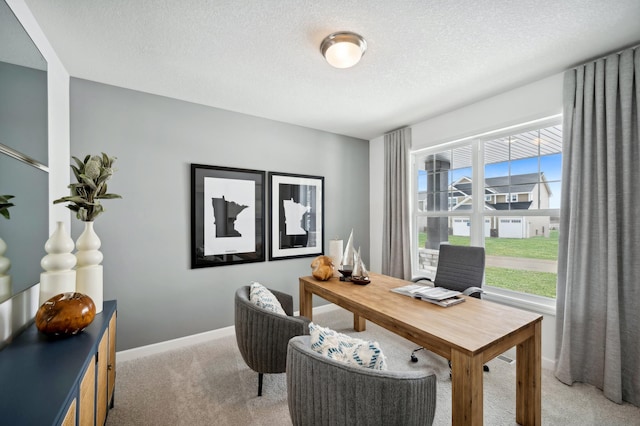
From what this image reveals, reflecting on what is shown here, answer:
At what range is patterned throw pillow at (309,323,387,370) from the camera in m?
1.11

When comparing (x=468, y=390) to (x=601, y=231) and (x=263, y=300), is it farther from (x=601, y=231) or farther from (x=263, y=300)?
(x=601, y=231)

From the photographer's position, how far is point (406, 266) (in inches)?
144

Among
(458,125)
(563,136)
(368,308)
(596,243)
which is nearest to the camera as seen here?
(368,308)

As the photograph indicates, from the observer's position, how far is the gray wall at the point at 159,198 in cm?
250

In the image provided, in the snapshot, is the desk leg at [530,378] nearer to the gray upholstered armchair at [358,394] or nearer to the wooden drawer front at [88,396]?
the gray upholstered armchair at [358,394]

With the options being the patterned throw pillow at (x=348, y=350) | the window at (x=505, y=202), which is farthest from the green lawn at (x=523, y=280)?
the patterned throw pillow at (x=348, y=350)

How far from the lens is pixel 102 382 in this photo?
4.91 ft

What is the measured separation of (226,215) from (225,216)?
0.02 metres

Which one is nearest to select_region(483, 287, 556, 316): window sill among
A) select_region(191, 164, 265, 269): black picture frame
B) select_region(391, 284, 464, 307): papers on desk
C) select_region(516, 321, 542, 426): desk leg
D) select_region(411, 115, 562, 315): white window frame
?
select_region(411, 115, 562, 315): white window frame

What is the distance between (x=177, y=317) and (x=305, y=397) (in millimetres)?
2229

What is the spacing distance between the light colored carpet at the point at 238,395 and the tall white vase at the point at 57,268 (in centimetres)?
100

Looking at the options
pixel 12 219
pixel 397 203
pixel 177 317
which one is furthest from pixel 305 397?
pixel 397 203

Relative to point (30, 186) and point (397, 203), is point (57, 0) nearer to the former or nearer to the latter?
point (30, 186)

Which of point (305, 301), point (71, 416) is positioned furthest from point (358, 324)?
point (71, 416)
